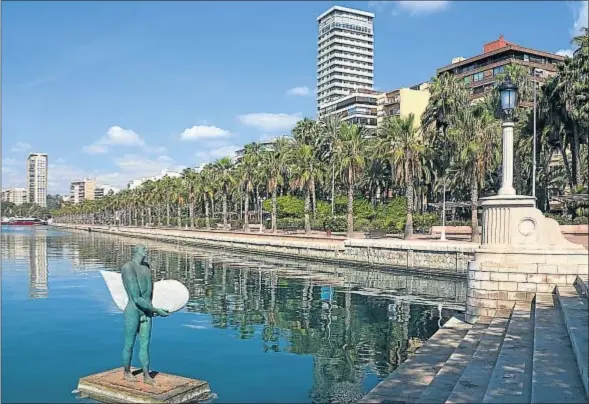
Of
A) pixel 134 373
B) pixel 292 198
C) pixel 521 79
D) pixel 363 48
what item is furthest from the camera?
pixel 363 48

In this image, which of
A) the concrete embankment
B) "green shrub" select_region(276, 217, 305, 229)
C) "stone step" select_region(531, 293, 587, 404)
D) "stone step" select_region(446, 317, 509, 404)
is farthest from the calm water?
"green shrub" select_region(276, 217, 305, 229)

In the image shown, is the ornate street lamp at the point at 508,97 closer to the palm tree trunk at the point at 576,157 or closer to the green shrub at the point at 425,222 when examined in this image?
the palm tree trunk at the point at 576,157

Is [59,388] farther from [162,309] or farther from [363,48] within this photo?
[363,48]

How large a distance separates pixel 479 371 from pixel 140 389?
200 inches

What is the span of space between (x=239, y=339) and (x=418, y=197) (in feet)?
153

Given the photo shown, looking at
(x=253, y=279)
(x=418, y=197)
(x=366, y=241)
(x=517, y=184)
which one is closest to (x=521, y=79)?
(x=517, y=184)

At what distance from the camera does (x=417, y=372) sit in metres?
9.13

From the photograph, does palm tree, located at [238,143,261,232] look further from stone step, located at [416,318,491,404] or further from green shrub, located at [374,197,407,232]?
stone step, located at [416,318,491,404]

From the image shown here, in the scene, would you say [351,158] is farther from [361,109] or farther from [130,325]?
[361,109]

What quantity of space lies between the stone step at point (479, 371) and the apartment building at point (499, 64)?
70.8 m

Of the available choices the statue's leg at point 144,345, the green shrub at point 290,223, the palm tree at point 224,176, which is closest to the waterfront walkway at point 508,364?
the statue's leg at point 144,345

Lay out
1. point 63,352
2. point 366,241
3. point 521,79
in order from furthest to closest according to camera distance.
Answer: point 521,79 < point 366,241 < point 63,352

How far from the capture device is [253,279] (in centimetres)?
3002

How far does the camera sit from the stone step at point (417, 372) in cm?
789
